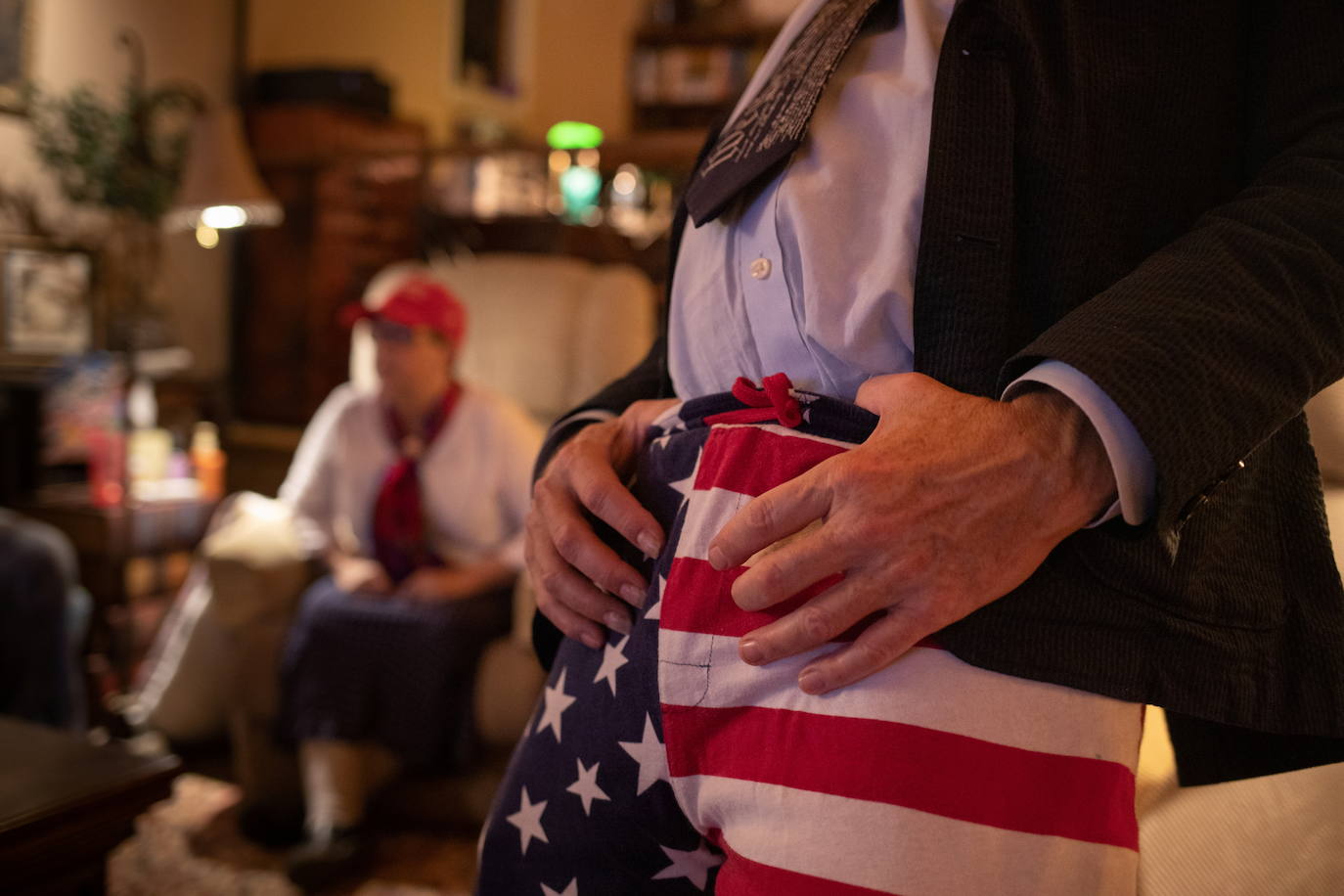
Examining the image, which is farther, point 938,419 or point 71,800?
point 71,800

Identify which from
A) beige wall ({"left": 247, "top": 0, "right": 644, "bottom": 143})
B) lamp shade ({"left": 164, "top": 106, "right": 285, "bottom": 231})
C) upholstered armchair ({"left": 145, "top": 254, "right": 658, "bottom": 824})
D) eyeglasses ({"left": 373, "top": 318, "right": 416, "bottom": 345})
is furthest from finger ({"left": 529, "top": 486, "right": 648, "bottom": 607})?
beige wall ({"left": 247, "top": 0, "right": 644, "bottom": 143})

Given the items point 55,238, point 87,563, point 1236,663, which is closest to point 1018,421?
point 1236,663

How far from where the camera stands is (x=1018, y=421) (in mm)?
431

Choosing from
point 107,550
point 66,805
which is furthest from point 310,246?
point 66,805

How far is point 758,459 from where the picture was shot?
492mm

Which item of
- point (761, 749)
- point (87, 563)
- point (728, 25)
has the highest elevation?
point (728, 25)

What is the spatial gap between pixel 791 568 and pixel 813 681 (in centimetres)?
5

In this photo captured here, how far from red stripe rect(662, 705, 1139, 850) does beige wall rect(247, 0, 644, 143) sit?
164 inches

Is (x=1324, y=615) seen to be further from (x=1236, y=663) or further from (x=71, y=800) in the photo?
(x=71, y=800)

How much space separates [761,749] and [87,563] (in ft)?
7.68

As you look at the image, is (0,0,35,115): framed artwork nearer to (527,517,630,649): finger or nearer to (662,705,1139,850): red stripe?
(527,517,630,649): finger

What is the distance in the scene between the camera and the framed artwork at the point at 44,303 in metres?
2.81

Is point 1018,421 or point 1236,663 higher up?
point 1018,421

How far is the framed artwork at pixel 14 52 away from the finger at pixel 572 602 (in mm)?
3010
